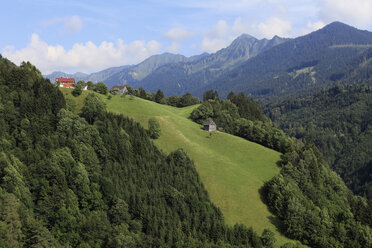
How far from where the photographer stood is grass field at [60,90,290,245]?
82688 millimetres

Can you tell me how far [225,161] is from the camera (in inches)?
4146

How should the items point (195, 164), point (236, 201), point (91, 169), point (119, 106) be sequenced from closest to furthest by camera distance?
point (91, 169) → point (236, 201) → point (195, 164) → point (119, 106)

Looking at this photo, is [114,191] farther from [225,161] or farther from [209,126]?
[209,126]

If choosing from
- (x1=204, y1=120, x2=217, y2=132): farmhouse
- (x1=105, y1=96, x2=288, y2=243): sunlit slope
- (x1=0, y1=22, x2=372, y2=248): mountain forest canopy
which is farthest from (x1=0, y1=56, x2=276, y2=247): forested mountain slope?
(x1=204, y1=120, x2=217, y2=132): farmhouse

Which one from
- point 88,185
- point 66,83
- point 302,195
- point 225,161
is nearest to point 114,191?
point 88,185

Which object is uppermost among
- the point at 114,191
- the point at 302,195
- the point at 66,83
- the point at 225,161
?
the point at 66,83

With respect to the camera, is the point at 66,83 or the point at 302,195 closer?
the point at 302,195

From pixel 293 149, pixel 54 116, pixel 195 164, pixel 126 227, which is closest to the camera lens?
pixel 126 227

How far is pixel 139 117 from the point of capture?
122000 millimetres

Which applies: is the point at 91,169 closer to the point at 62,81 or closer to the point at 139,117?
the point at 139,117

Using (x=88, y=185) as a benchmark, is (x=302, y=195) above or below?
below

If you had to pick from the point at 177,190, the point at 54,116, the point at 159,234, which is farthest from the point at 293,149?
the point at 54,116

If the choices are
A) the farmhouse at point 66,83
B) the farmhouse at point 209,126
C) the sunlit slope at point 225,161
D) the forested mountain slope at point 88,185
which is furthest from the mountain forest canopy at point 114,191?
the farmhouse at point 66,83

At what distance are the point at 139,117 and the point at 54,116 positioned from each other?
37.8 meters
